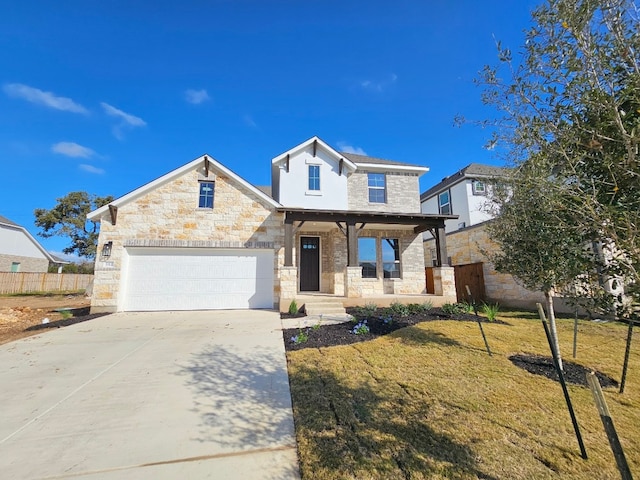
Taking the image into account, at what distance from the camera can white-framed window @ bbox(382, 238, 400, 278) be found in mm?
13156

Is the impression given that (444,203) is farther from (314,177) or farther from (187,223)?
(187,223)

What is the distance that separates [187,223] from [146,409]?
8639 mm

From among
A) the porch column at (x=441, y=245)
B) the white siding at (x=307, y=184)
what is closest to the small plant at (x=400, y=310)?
the porch column at (x=441, y=245)

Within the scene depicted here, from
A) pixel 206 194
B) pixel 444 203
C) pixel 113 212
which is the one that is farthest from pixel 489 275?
pixel 113 212

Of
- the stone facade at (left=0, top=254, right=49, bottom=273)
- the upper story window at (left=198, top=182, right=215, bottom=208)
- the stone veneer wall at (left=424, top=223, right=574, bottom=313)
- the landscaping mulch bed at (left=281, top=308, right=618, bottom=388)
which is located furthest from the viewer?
the stone facade at (left=0, top=254, right=49, bottom=273)

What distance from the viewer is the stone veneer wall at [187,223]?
10.1m

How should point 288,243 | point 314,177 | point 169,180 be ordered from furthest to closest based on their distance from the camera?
point 314,177 < point 169,180 < point 288,243

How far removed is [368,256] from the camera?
13.3 m

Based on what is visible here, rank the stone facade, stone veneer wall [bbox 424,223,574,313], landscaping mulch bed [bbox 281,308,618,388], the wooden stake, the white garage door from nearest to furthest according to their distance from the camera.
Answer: the wooden stake < landscaping mulch bed [bbox 281,308,618,388] < the white garage door < stone veneer wall [bbox 424,223,574,313] < the stone facade

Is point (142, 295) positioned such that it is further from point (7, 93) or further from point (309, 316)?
point (7, 93)

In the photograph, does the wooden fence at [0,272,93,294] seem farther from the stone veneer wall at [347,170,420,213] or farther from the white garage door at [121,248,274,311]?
the stone veneer wall at [347,170,420,213]

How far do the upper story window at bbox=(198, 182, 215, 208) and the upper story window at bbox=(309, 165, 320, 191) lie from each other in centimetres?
452

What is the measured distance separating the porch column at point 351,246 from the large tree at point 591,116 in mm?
7898

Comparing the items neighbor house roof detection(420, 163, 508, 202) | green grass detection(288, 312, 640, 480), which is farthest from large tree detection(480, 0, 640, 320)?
neighbor house roof detection(420, 163, 508, 202)
